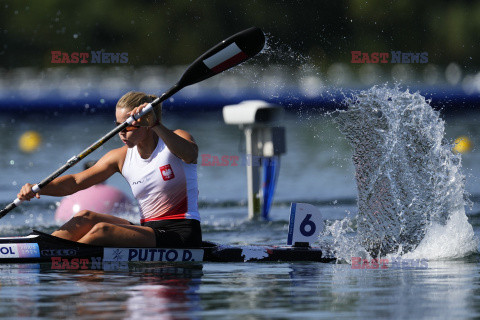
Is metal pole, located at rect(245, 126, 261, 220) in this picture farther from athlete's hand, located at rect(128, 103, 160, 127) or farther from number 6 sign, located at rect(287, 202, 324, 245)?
athlete's hand, located at rect(128, 103, 160, 127)

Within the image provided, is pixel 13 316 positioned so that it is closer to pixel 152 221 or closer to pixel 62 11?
pixel 152 221

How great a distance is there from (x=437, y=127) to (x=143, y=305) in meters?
4.44

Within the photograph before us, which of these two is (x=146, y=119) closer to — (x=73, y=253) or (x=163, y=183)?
(x=163, y=183)

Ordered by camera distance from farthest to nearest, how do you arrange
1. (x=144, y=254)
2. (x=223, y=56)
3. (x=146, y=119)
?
1. (x=223, y=56)
2. (x=144, y=254)
3. (x=146, y=119)

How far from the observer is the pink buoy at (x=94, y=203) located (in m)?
12.7

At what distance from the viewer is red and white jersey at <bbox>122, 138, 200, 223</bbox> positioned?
810 cm

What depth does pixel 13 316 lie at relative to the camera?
A: 5.70 m


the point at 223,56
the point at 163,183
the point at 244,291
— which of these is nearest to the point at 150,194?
the point at 163,183

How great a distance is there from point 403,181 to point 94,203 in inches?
177

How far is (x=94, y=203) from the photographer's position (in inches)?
501

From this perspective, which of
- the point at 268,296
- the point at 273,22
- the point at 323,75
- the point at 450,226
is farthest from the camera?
the point at 273,22

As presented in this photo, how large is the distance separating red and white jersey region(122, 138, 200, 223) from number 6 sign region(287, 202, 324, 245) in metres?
0.93

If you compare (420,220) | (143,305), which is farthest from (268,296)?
(420,220)

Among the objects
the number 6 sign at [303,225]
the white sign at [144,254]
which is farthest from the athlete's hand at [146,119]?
the number 6 sign at [303,225]
